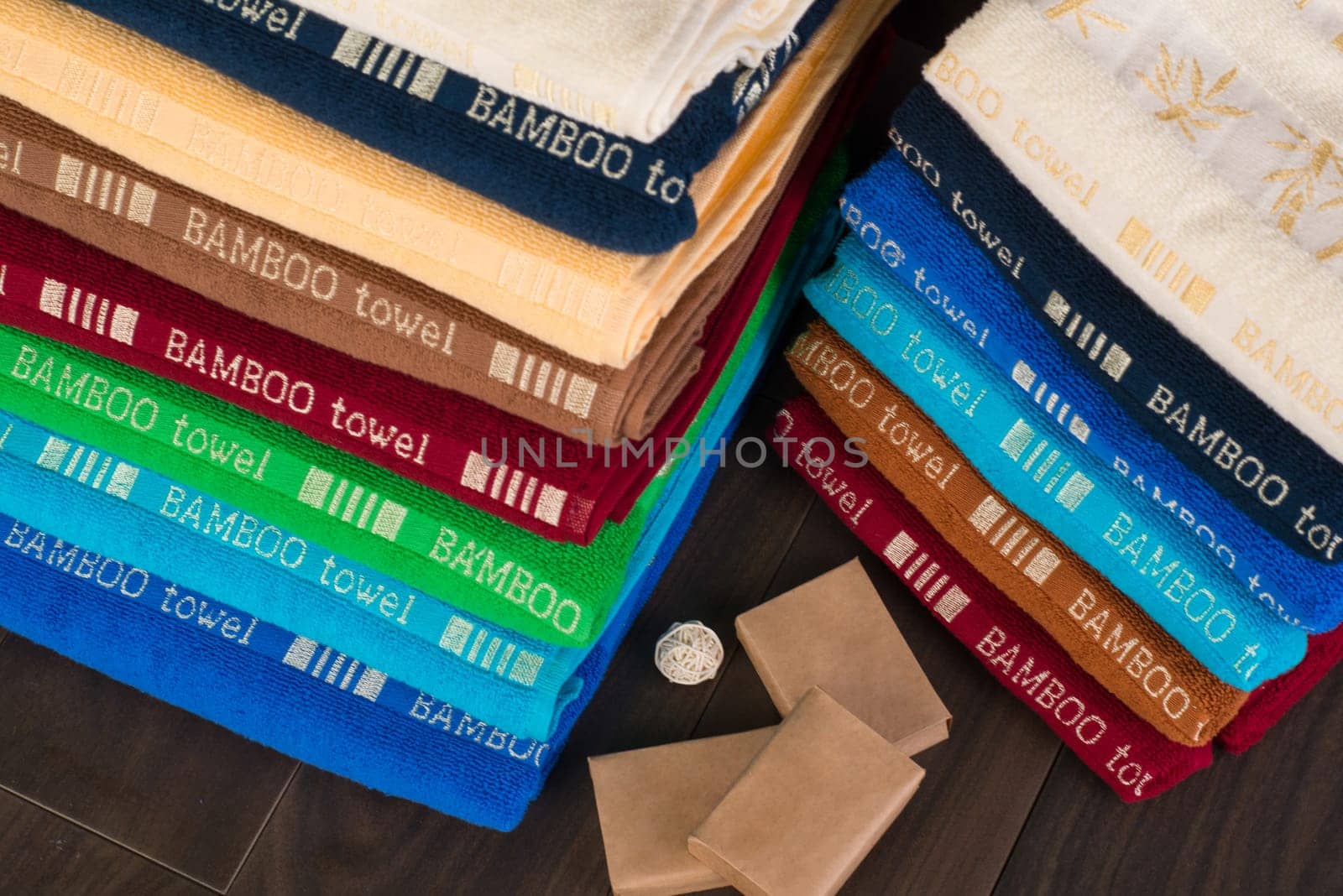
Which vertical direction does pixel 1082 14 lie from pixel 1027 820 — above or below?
above

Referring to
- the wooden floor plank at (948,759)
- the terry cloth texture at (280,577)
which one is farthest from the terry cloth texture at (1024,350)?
the terry cloth texture at (280,577)

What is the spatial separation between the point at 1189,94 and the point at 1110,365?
0.49 ft

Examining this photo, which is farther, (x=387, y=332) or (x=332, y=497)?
(x=332, y=497)

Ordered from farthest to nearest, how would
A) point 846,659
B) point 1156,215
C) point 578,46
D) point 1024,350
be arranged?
1. point 846,659
2. point 1024,350
3. point 1156,215
4. point 578,46

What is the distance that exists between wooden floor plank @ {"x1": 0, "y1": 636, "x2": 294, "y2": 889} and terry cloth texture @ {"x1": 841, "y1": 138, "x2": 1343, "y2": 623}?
554mm

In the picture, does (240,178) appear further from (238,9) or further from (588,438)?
(588,438)

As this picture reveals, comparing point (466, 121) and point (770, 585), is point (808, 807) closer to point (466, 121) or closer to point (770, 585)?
point (770, 585)

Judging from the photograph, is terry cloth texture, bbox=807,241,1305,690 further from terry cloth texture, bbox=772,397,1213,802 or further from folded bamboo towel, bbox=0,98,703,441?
folded bamboo towel, bbox=0,98,703,441

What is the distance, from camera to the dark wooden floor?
0.83m

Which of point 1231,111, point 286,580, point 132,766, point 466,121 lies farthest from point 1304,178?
point 132,766

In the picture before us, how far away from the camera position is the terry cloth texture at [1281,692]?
84cm

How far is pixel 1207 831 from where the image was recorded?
867 millimetres

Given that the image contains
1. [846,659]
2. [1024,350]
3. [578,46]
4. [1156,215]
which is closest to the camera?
[578,46]

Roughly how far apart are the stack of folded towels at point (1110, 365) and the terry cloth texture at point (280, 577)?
0.29 meters
